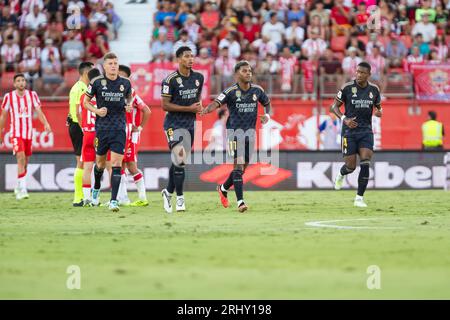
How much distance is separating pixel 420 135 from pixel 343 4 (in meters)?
4.64

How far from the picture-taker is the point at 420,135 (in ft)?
85.8

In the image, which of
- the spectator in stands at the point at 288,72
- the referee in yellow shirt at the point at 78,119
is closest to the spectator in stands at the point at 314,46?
the spectator in stands at the point at 288,72

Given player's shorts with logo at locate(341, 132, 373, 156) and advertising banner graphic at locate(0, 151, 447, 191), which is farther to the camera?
advertising banner graphic at locate(0, 151, 447, 191)

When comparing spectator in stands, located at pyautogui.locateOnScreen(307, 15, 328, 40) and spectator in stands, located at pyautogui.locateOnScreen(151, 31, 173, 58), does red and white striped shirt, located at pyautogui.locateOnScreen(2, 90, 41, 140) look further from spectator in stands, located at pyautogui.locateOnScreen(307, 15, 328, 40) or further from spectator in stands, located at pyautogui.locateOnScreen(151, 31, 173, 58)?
spectator in stands, located at pyautogui.locateOnScreen(307, 15, 328, 40)

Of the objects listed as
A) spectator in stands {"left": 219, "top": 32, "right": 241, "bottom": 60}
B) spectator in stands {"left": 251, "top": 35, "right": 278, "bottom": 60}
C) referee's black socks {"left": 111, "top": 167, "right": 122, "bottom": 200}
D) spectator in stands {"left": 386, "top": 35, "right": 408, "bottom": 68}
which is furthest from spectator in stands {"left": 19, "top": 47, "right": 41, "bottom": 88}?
referee's black socks {"left": 111, "top": 167, "right": 122, "bottom": 200}

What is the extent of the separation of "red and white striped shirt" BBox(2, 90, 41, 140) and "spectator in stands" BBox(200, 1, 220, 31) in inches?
368

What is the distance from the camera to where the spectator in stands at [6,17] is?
30125 mm

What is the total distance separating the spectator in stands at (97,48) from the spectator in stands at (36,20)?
1798mm

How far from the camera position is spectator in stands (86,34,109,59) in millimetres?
28447

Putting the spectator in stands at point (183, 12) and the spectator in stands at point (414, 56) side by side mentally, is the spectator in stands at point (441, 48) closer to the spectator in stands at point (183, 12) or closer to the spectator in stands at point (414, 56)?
the spectator in stands at point (414, 56)

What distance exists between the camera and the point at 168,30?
2897 centimetres

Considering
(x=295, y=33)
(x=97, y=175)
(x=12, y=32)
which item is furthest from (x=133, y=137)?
(x=12, y=32)
